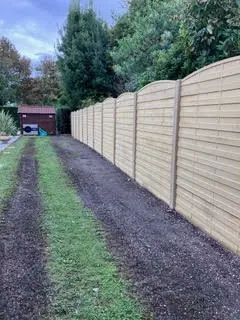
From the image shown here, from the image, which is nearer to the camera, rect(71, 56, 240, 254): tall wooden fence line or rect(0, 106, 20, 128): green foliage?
rect(71, 56, 240, 254): tall wooden fence line

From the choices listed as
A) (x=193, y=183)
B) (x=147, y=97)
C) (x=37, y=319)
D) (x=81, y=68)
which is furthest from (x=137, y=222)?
(x=81, y=68)

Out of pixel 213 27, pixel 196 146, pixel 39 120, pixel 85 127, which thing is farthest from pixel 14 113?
pixel 196 146

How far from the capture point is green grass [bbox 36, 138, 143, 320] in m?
2.46

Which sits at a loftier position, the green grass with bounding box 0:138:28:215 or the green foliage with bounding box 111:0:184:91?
the green foliage with bounding box 111:0:184:91

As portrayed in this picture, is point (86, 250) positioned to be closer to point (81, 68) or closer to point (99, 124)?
point (99, 124)

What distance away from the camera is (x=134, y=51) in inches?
493

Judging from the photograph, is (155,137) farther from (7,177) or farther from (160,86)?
(7,177)

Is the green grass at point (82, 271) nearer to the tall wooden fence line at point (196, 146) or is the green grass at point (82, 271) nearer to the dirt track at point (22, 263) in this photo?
the dirt track at point (22, 263)

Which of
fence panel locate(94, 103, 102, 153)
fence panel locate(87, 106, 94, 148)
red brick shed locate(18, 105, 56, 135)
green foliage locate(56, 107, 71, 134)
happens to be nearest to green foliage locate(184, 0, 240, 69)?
fence panel locate(94, 103, 102, 153)

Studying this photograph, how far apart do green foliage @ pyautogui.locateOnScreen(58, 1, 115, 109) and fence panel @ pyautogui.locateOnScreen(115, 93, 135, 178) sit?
14.3 meters

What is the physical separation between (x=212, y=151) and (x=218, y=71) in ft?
2.73

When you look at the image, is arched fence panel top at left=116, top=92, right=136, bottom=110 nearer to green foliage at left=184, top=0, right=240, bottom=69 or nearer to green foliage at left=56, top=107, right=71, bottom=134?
green foliage at left=184, top=0, right=240, bottom=69

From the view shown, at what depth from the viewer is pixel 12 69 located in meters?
38.9

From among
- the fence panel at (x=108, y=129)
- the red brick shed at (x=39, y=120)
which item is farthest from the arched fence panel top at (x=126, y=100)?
the red brick shed at (x=39, y=120)
